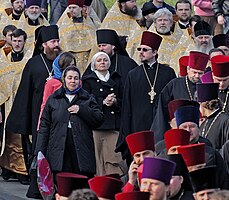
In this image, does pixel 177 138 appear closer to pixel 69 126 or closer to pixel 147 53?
pixel 69 126

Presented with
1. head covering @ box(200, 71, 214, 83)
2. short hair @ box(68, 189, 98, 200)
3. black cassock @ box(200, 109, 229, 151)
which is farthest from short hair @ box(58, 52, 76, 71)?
short hair @ box(68, 189, 98, 200)

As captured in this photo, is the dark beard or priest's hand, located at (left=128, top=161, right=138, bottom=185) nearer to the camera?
priest's hand, located at (left=128, top=161, right=138, bottom=185)

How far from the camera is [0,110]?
61.0 ft

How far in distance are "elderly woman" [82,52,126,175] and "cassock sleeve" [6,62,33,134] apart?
3.44 feet

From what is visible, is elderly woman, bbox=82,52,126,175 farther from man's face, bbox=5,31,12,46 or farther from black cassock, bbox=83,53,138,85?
man's face, bbox=5,31,12,46

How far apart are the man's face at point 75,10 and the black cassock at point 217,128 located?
586cm

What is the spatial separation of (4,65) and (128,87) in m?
2.80

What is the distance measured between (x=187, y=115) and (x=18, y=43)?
6.63 metres

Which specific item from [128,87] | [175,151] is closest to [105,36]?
[128,87]

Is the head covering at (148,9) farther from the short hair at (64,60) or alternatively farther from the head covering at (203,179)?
the head covering at (203,179)

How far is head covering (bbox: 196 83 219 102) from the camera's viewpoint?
13086mm

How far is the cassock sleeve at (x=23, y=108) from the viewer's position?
17219mm

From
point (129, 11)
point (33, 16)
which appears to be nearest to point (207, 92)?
point (129, 11)

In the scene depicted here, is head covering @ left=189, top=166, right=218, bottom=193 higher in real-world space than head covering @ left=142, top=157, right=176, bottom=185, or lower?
lower
